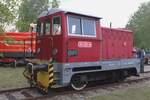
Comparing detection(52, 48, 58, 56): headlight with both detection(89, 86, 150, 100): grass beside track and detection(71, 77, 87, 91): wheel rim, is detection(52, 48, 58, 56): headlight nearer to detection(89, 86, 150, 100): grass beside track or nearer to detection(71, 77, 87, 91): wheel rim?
detection(71, 77, 87, 91): wheel rim

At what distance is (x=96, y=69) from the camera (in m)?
12.8

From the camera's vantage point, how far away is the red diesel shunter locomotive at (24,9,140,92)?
11489mm

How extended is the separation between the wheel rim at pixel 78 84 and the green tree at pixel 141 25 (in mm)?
43809

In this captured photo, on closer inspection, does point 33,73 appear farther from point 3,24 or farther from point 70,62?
point 3,24

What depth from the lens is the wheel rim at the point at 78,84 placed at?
12.2 m

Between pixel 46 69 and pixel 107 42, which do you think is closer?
pixel 46 69

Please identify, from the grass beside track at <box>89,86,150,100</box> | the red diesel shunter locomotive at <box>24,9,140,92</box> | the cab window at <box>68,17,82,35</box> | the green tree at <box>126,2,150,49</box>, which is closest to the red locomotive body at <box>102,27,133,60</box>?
the red diesel shunter locomotive at <box>24,9,140,92</box>

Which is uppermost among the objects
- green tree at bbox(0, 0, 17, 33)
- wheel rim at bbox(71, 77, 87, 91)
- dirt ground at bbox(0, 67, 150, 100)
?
green tree at bbox(0, 0, 17, 33)

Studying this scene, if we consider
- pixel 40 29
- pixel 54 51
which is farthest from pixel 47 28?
pixel 54 51

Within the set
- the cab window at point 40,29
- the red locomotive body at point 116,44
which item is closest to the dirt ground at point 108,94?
the red locomotive body at point 116,44

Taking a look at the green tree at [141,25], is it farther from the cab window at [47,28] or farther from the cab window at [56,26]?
the cab window at [56,26]

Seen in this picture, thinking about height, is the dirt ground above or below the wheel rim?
below

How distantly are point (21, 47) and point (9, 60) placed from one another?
3.87 feet

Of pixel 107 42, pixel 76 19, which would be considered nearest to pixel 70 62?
pixel 76 19
